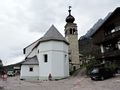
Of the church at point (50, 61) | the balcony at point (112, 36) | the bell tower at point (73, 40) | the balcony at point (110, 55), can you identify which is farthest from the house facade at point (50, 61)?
the bell tower at point (73, 40)

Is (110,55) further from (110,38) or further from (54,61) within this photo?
(54,61)

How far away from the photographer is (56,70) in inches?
1857

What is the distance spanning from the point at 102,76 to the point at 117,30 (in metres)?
11.2

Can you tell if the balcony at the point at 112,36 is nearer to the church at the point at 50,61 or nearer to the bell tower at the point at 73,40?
the church at the point at 50,61

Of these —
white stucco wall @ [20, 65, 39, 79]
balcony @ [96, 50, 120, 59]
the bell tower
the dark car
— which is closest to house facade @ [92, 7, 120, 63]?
balcony @ [96, 50, 120, 59]

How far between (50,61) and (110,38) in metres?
12.7

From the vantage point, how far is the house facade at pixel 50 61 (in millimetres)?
47344

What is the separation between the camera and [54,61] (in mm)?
47531

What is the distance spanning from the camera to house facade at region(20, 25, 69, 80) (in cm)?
4734

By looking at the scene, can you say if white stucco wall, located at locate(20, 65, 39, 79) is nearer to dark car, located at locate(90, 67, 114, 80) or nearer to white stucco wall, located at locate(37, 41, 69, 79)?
white stucco wall, located at locate(37, 41, 69, 79)

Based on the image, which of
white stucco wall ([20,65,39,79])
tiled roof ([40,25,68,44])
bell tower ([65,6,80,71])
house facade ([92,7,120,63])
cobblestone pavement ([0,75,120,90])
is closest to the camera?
cobblestone pavement ([0,75,120,90])

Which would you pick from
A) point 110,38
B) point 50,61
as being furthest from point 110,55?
point 50,61

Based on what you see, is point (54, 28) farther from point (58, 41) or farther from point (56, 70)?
point (56, 70)

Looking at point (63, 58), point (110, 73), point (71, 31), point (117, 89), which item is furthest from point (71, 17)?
point (117, 89)
